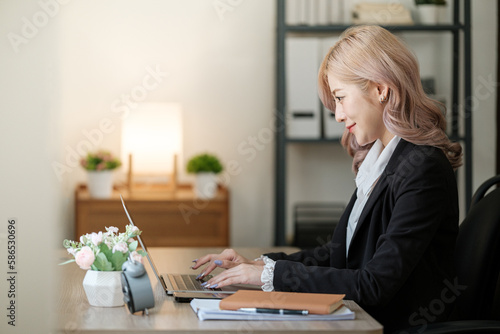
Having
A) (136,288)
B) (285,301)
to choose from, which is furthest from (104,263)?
(285,301)

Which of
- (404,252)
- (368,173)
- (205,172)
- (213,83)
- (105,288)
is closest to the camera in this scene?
(105,288)

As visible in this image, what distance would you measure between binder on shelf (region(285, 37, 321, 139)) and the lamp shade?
65 cm

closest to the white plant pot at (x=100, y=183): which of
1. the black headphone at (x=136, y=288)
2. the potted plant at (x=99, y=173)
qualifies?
the potted plant at (x=99, y=173)

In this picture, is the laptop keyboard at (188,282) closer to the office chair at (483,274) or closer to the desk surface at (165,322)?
the desk surface at (165,322)

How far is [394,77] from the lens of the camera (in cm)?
165

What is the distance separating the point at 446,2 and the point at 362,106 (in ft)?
8.40

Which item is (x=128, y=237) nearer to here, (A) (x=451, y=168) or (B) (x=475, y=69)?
(A) (x=451, y=168)

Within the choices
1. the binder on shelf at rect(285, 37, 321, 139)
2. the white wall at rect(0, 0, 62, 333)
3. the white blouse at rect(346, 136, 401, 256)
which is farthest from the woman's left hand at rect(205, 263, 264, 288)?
the binder on shelf at rect(285, 37, 321, 139)

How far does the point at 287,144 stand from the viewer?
13.9 feet

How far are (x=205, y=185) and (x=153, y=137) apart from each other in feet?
1.32

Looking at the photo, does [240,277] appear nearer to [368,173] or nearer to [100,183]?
[368,173]

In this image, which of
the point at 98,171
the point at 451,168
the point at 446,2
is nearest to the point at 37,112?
the point at 451,168

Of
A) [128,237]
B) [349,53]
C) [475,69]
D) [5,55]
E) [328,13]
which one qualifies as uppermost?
[328,13]

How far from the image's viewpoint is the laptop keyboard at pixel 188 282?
1.59 metres
